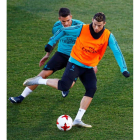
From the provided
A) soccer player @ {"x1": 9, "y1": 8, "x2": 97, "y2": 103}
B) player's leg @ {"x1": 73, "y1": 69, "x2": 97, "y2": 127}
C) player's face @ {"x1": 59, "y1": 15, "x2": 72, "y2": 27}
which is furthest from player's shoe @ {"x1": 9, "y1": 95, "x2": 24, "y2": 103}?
player's face @ {"x1": 59, "y1": 15, "x2": 72, "y2": 27}

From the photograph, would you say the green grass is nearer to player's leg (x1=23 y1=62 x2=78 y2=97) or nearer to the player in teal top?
player's leg (x1=23 y1=62 x2=78 y2=97)

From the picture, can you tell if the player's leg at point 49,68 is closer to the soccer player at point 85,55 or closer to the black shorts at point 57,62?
the black shorts at point 57,62

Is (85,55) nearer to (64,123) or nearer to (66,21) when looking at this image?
(66,21)

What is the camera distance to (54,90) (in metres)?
8.20

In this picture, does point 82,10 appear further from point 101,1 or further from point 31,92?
point 31,92

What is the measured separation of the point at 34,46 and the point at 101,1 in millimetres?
4309

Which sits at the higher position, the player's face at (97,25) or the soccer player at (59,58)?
the player's face at (97,25)

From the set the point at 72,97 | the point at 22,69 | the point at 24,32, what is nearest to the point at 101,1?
the point at 24,32

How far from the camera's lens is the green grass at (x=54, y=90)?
259 inches

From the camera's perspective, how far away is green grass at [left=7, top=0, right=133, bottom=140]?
21.5ft

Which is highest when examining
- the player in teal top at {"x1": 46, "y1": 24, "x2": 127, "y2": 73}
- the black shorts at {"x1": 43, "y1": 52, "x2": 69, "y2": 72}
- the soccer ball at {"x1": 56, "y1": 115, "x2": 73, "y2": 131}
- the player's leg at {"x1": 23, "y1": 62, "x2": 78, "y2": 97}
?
the player in teal top at {"x1": 46, "y1": 24, "x2": 127, "y2": 73}

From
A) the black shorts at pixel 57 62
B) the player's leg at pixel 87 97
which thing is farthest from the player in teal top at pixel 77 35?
the black shorts at pixel 57 62

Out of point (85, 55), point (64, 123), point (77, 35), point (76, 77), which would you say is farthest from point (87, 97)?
point (77, 35)

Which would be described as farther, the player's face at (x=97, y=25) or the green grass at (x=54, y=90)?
the green grass at (x=54, y=90)
